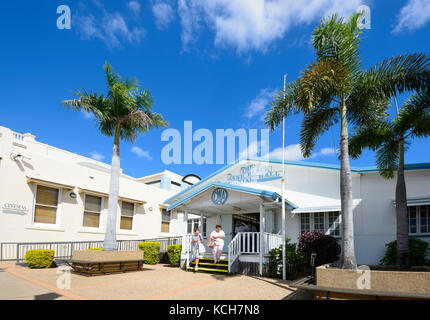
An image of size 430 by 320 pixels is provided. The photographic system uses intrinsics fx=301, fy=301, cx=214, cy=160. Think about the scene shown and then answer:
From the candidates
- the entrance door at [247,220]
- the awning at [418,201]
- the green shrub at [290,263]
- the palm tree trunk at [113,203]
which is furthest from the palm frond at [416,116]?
the palm tree trunk at [113,203]

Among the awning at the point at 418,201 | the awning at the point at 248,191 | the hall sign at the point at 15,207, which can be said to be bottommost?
the hall sign at the point at 15,207

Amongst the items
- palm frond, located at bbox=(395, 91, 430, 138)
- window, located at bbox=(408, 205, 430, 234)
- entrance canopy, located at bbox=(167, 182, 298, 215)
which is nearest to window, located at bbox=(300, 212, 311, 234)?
entrance canopy, located at bbox=(167, 182, 298, 215)

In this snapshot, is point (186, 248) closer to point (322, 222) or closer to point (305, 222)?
point (305, 222)

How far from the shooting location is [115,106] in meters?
11.6

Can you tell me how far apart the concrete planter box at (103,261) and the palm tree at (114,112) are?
0.43 meters

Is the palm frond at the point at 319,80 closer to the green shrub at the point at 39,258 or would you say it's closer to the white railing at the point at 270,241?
the white railing at the point at 270,241

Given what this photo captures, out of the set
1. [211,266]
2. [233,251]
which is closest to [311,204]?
[233,251]

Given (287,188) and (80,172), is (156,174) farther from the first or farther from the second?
(287,188)

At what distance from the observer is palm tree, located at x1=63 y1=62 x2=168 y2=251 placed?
10.9 meters

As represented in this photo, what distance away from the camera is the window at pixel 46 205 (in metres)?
12.9

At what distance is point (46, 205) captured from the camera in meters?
13.3
